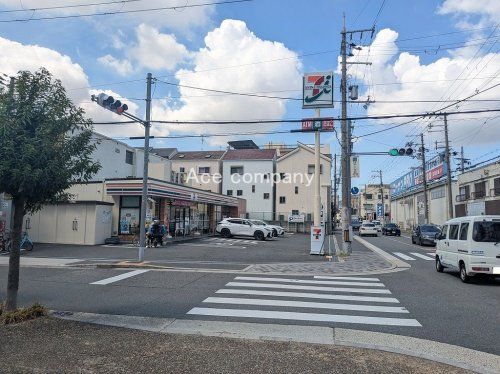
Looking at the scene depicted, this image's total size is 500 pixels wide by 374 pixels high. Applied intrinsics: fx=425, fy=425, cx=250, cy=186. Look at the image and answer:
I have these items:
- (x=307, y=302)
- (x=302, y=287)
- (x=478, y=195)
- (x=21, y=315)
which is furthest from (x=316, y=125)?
(x=478, y=195)

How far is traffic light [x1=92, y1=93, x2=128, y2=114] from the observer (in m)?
14.3

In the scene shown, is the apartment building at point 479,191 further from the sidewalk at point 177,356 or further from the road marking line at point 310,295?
the sidewalk at point 177,356

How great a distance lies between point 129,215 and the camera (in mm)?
26609

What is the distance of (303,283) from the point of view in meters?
12.5

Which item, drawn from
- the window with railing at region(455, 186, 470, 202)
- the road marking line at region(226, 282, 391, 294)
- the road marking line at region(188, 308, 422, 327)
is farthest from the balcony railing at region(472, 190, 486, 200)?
the road marking line at region(188, 308, 422, 327)

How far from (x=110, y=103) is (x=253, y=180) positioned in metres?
45.5

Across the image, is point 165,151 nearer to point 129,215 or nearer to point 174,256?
point 129,215

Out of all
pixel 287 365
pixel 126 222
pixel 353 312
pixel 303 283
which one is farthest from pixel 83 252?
pixel 287 365

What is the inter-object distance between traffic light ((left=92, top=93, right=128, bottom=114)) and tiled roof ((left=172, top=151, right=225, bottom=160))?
46.8m

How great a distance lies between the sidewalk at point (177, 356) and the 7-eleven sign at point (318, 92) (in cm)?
1690

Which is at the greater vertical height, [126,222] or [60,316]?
[126,222]

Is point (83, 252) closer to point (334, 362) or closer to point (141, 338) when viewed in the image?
point (141, 338)

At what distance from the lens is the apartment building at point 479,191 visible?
35875mm

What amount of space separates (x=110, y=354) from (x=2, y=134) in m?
3.94
